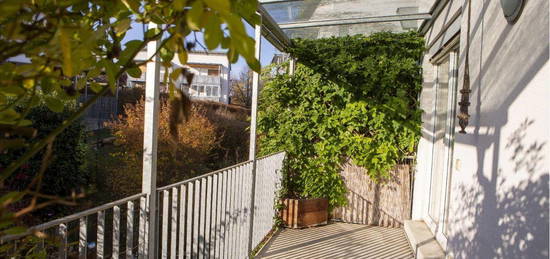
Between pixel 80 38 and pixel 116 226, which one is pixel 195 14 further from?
pixel 116 226

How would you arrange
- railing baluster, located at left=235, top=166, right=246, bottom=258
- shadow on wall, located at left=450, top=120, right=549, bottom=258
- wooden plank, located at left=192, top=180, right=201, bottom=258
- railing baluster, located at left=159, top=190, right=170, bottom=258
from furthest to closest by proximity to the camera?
railing baluster, located at left=235, top=166, right=246, bottom=258
wooden plank, located at left=192, top=180, right=201, bottom=258
railing baluster, located at left=159, top=190, right=170, bottom=258
shadow on wall, located at left=450, top=120, right=549, bottom=258

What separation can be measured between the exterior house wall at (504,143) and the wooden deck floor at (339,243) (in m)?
1.24

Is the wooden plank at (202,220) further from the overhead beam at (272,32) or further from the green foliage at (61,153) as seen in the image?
the green foliage at (61,153)

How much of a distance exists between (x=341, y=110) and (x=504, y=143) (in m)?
3.10

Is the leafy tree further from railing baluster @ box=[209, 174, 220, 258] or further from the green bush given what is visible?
the green bush

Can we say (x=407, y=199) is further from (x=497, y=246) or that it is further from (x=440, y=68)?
(x=497, y=246)

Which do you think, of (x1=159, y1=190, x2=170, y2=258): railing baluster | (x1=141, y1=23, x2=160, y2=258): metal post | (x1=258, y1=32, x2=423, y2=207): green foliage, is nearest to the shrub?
(x1=258, y1=32, x2=423, y2=207): green foliage

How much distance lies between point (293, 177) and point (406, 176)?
5.40 feet

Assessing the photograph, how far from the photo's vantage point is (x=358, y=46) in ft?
16.4

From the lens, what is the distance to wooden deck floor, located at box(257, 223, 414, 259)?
12.7ft

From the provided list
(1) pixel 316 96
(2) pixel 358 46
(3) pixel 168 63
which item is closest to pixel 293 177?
(1) pixel 316 96

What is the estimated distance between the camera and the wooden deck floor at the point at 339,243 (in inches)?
152

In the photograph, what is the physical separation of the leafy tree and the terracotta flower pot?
14.0ft

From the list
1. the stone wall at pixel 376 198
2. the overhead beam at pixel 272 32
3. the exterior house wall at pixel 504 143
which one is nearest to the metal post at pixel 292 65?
the overhead beam at pixel 272 32
